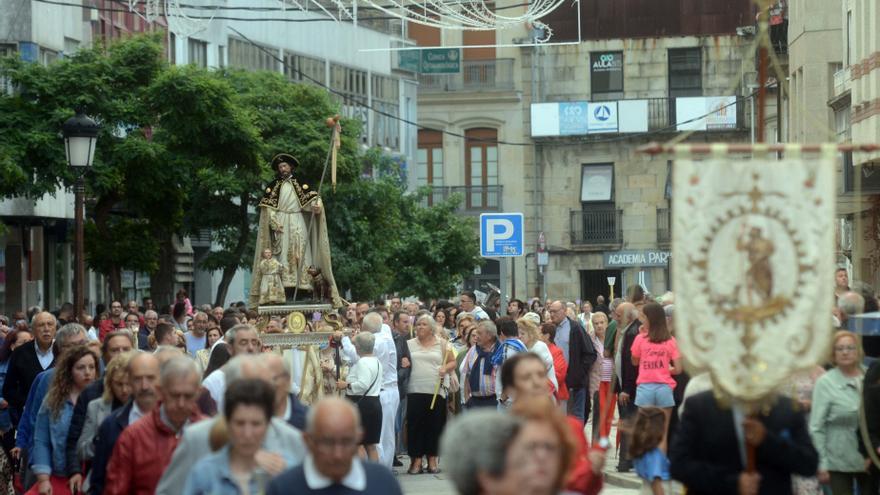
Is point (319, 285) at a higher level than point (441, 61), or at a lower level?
lower

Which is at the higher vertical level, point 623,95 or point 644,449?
point 623,95

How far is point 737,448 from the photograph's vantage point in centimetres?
884

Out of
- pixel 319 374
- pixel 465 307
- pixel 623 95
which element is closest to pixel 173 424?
pixel 319 374

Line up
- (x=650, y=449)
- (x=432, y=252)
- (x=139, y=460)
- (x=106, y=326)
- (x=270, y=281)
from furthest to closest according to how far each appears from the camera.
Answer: (x=432, y=252), (x=106, y=326), (x=270, y=281), (x=650, y=449), (x=139, y=460)

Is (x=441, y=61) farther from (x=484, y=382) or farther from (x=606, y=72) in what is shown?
(x=484, y=382)

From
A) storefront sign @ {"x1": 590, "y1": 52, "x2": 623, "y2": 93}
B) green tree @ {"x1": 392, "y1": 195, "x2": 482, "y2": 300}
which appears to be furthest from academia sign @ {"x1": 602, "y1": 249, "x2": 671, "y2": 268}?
green tree @ {"x1": 392, "y1": 195, "x2": 482, "y2": 300}

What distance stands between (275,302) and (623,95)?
42.7m

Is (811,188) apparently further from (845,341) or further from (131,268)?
(131,268)

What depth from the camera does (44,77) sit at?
30.9 meters

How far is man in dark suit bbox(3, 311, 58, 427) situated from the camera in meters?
16.7

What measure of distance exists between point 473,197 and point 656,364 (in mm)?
49449

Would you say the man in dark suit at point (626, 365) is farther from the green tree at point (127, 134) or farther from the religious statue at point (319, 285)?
the green tree at point (127, 134)

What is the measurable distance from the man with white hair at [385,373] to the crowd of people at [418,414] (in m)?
0.02

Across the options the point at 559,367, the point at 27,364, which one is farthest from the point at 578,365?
the point at 27,364
